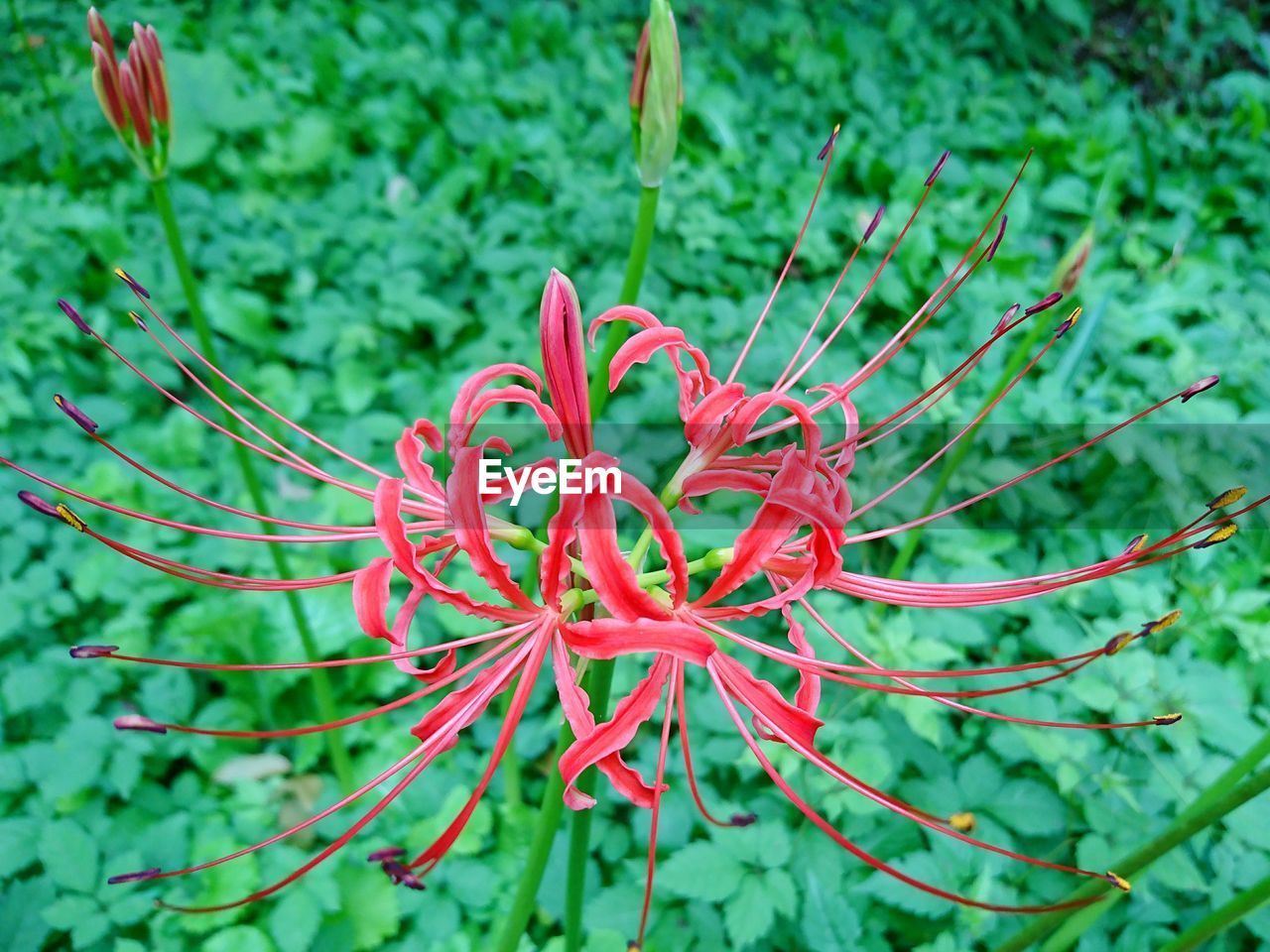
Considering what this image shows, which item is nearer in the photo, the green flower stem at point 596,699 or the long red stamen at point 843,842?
the long red stamen at point 843,842

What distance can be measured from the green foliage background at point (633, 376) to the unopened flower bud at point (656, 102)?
2.80 feet

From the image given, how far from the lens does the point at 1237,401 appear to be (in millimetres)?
2293

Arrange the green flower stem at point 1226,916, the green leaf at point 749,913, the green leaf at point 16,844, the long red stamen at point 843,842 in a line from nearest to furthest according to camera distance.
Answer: the long red stamen at point 843,842 < the green flower stem at point 1226,916 < the green leaf at point 749,913 < the green leaf at point 16,844

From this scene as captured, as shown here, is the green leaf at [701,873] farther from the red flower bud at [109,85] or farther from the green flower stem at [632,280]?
the red flower bud at [109,85]

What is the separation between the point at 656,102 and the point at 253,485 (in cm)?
86

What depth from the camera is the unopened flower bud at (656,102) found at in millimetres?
1159

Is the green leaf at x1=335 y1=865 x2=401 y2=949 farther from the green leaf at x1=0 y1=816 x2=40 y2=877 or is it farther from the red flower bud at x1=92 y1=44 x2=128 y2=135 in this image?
the red flower bud at x1=92 y1=44 x2=128 y2=135

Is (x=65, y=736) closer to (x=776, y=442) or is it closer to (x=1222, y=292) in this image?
(x=776, y=442)

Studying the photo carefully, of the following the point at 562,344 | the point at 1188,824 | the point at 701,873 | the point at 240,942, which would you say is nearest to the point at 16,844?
the point at 240,942

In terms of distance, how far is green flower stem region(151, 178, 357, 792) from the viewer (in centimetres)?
124

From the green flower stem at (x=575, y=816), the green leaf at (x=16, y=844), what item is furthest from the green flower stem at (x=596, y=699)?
the green leaf at (x=16, y=844)

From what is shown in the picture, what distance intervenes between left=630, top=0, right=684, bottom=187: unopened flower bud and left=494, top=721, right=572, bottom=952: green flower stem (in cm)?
77

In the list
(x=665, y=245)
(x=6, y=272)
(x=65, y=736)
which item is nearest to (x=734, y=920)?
(x=65, y=736)

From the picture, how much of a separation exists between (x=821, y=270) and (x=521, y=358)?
3.42 feet
